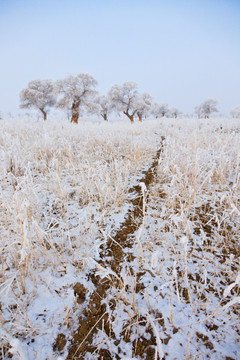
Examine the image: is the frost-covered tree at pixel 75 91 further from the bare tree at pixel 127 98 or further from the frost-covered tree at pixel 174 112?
the frost-covered tree at pixel 174 112

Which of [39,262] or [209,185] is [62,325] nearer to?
[39,262]

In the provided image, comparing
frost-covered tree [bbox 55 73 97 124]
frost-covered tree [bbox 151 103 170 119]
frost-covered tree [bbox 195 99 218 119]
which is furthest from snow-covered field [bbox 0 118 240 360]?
frost-covered tree [bbox 151 103 170 119]

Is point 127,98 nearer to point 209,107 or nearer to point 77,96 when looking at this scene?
point 77,96

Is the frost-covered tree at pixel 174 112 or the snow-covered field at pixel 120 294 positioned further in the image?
the frost-covered tree at pixel 174 112

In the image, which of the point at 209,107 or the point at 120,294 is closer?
the point at 120,294

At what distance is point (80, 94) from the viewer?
21094 millimetres

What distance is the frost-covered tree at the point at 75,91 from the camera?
2034cm

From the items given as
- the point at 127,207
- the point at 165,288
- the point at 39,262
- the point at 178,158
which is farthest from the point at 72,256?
the point at 178,158

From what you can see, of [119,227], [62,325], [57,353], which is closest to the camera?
[57,353]

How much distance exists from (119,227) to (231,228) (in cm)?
135

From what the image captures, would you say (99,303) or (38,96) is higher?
(38,96)

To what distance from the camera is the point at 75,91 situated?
2023cm

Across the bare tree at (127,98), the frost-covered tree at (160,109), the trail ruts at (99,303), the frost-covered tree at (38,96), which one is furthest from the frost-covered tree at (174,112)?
the trail ruts at (99,303)

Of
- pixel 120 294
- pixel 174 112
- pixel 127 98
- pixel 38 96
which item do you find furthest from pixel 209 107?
pixel 120 294
